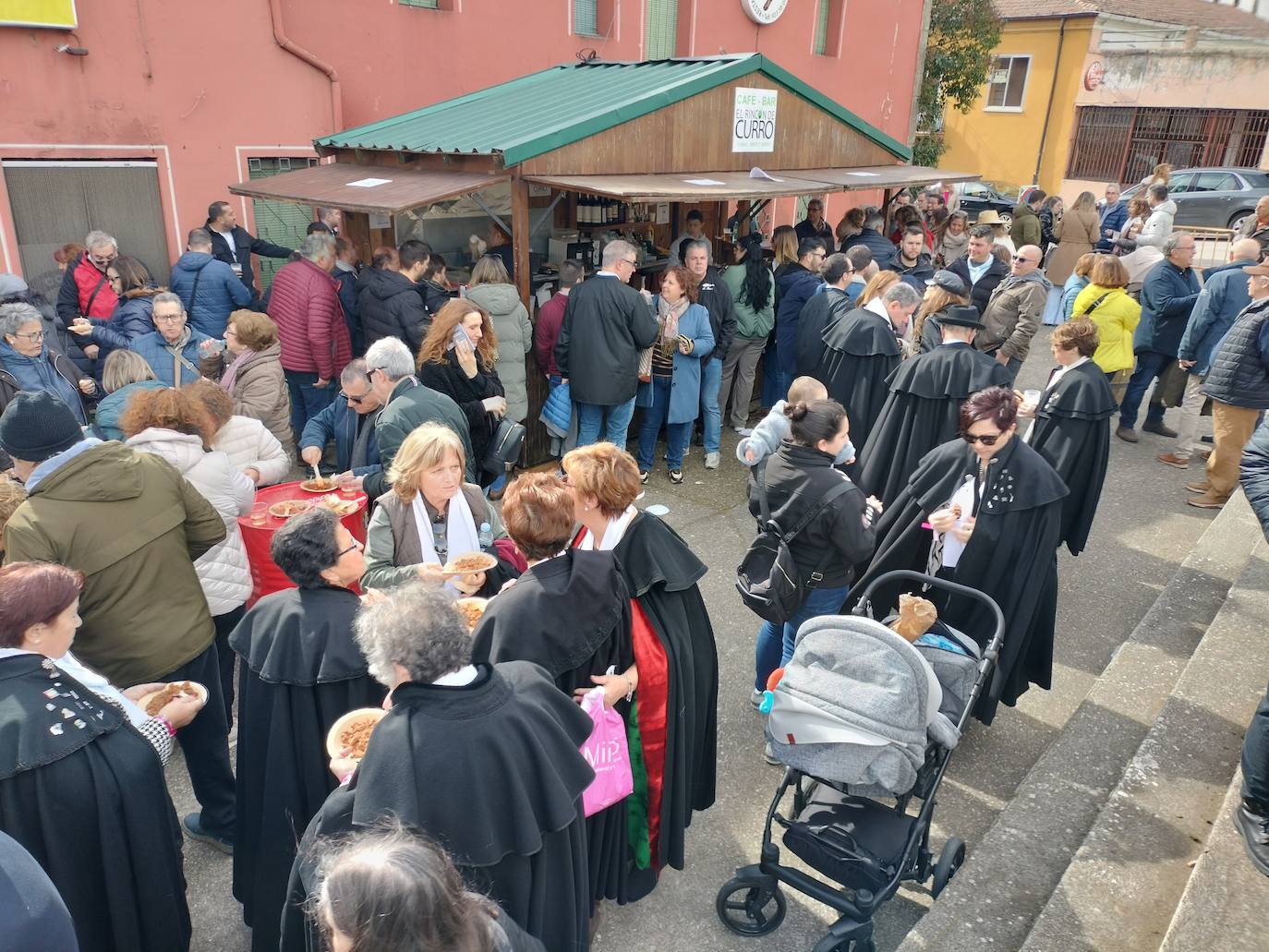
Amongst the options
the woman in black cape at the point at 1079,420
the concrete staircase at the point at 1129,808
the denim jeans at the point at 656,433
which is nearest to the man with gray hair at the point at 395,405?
the denim jeans at the point at 656,433

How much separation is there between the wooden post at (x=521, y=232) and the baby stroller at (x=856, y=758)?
189 inches

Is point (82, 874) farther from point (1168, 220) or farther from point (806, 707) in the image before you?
point (1168, 220)

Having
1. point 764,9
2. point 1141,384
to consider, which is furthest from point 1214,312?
point 764,9

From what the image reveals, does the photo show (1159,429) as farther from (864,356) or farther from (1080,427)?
(1080,427)

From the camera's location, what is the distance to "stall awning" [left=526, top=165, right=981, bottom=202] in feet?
22.9

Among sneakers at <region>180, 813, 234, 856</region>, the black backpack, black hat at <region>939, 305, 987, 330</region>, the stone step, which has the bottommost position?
sneakers at <region>180, 813, 234, 856</region>

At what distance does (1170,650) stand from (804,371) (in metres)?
3.91

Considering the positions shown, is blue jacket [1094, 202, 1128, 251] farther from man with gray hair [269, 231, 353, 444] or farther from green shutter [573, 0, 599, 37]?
man with gray hair [269, 231, 353, 444]

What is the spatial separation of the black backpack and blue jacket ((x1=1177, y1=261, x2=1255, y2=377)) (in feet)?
19.2

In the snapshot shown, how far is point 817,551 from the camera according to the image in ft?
13.7

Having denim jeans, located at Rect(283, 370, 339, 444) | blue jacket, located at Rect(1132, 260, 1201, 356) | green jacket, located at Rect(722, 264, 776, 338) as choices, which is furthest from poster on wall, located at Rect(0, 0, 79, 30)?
blue jacket, located at Rect(1132, 260, 1201, 356)

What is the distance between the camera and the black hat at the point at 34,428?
336cm

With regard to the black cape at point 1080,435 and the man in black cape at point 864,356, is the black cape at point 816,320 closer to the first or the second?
the man in black cape at point 864,356

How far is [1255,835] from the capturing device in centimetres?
328
